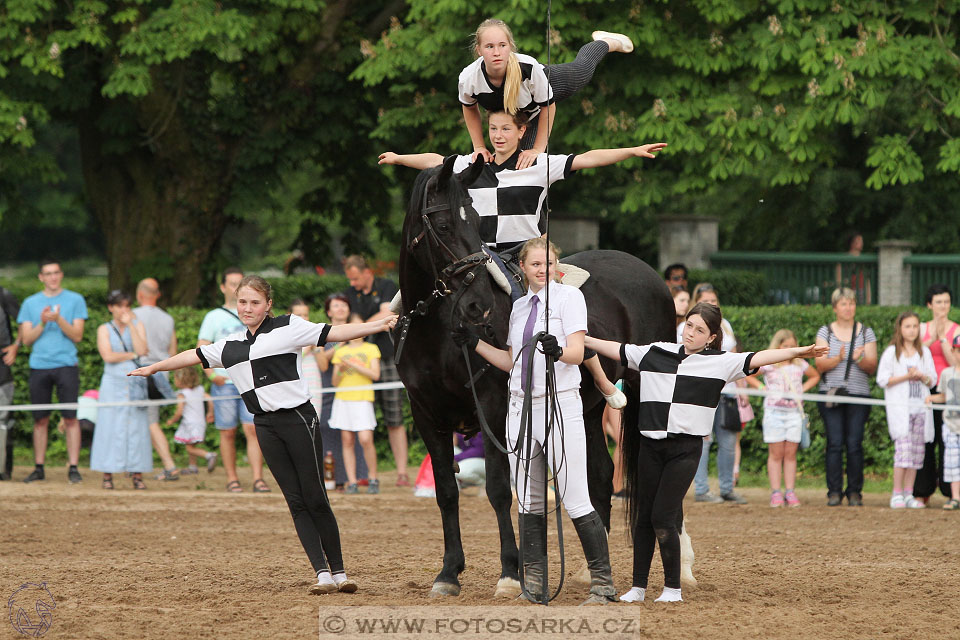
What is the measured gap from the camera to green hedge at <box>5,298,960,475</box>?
45.4 ft

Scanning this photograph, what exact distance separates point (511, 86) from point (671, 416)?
1954 mm

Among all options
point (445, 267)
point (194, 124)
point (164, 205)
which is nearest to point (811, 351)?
point (445, 267)

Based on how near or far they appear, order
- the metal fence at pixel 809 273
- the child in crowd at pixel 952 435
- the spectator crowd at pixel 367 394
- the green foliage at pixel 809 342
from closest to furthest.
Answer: the child in crowd at pixel 952 435 → the spectator crowd at pixel 367 394 → the green foliage at pixel 809 342 → the metal fence at pixel 809 273

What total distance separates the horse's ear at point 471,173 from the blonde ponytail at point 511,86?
1.66 feet

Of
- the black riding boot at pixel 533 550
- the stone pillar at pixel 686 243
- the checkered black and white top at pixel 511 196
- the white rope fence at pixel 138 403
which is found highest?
the stone pillar at pixel 686 243

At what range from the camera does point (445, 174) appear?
6.21 metres

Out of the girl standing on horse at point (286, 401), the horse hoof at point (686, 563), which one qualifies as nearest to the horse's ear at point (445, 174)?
the girl standing on horse at point (286, 401)

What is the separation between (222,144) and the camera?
17328mm

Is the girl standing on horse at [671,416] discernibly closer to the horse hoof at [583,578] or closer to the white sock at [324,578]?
the horse hoof at [583,578]

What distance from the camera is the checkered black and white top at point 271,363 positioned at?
21.9 ft

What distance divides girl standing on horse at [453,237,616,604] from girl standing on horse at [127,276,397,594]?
39.3 inches

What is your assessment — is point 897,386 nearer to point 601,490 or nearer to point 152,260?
point 601,490

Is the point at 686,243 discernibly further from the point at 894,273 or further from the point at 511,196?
the point at 511,196

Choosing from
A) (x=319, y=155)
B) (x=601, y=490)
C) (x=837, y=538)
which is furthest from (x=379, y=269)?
(x=601, y=490)
